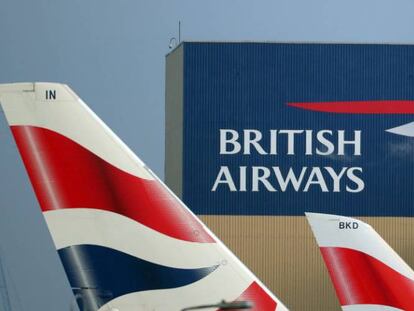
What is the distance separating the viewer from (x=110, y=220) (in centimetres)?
1362

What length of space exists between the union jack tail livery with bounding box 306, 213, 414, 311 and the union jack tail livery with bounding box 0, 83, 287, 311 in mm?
9612

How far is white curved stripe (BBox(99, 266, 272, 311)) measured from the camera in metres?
13.4

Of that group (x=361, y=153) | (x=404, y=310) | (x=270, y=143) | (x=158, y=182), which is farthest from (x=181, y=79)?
(x=158, y=182)

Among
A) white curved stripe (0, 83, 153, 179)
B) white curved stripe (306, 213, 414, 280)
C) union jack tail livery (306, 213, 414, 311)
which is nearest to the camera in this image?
white curved stripe (0, 83, 153, 179)

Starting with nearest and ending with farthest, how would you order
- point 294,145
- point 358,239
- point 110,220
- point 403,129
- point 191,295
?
point 191,295 < point 110,220 < point 358,239 < point 294,145 < point 403,129

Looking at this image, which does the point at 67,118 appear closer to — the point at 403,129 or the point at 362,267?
the point at 362,267

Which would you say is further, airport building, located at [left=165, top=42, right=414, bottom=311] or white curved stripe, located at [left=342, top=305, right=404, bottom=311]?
airport building, located at [left=165, top=42, right=414, bottom=311]

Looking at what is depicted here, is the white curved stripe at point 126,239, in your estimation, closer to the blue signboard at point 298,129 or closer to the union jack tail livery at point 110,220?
the union jack tail livery at point 110,220

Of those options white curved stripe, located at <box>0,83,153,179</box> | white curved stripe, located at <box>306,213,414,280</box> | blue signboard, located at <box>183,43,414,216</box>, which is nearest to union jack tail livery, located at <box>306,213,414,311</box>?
white curved stripe, located at <box>306,213,414,280</box>

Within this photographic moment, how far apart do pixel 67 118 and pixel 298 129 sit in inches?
1515

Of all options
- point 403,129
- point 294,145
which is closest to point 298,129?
point 294,145

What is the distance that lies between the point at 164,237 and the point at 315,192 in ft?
126

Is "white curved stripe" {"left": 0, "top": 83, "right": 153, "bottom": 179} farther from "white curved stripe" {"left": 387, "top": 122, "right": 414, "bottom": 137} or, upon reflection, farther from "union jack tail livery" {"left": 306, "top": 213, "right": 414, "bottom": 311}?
"white curved stripe" {"left": 387, "top": 122, "right": 414, "bottom": 137}

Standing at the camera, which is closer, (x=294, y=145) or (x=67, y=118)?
(x=67, y=118)
